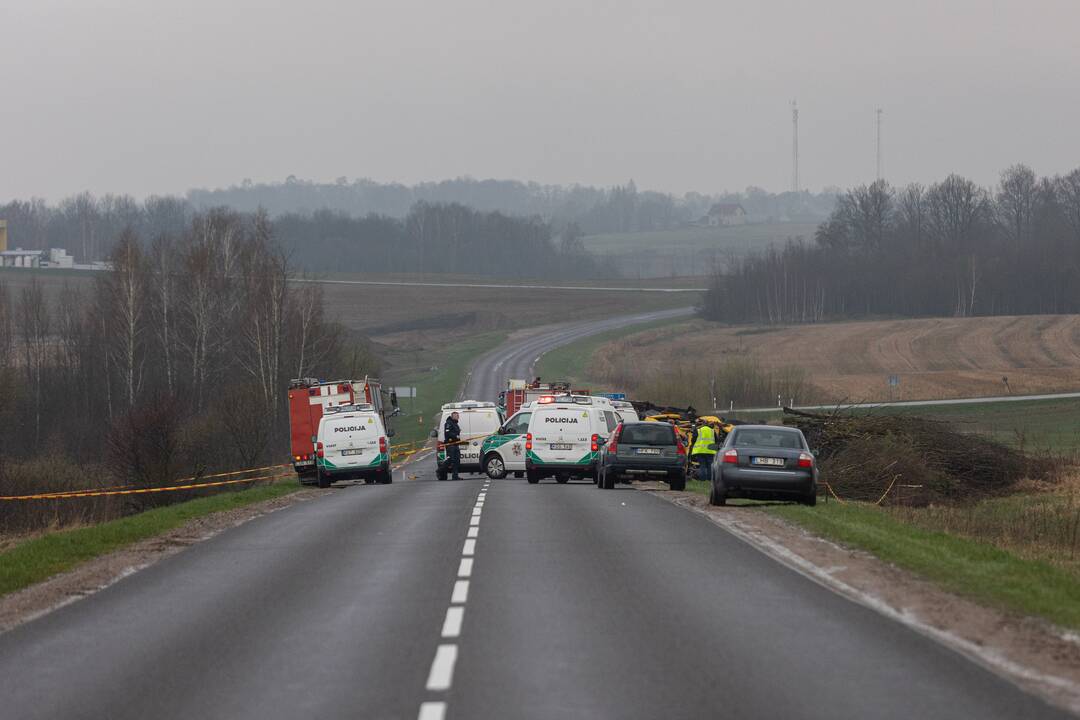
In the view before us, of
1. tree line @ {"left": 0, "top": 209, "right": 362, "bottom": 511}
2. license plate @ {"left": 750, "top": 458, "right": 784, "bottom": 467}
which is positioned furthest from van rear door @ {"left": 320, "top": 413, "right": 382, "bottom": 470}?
tree line @ {"left": 0, "top": 209, "right": 362, "bottom": 511}

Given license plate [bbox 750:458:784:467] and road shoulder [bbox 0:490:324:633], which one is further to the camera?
license plate [bbox 750:458:784:467]

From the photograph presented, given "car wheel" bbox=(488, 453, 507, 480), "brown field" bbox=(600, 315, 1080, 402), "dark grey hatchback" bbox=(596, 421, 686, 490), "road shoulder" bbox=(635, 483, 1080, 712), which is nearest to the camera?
"road shoulder" bbox=(635, 483, 1080, 712)

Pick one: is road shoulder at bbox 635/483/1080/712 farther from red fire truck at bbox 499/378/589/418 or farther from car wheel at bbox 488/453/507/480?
red fire truck at bbox 499/378/589/418

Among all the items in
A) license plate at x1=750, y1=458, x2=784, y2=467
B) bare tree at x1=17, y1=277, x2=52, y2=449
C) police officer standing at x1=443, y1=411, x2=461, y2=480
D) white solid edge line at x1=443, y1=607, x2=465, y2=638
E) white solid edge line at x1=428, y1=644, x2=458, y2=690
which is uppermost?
bare tree at x1=17, y1=277, x2=52, y2=449

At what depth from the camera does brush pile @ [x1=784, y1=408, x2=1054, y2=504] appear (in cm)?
3253

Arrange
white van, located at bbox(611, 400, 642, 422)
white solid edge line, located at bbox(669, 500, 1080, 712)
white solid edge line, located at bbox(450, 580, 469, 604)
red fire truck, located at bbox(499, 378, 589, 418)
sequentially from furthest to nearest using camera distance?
red fire truck, located at bbox(499, 378, 589, 418) → white van, located at bbox(611, 400, 642, 422) → white solid edge line, located at bbox(450, 580, 469, 604) → white solid edge line, located at bbox(669, 500, 1080, 712)

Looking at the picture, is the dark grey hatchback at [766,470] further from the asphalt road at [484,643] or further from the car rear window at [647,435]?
the car rear window at [647,435]

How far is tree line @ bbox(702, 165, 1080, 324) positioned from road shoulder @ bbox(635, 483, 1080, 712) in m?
118

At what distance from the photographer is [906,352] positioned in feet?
325

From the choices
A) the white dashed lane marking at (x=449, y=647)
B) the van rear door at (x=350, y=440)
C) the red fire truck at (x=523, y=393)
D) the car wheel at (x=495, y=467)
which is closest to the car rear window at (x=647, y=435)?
the van rear door at (x=350, y=440)

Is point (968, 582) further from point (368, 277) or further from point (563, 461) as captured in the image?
point (368, 277)

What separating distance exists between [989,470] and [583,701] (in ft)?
98.9

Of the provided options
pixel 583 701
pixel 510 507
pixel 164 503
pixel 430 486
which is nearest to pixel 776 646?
pixel 583 701

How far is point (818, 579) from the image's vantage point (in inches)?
565
